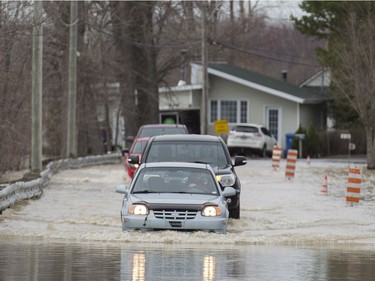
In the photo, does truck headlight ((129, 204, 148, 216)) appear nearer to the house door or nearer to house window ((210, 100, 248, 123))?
the house door

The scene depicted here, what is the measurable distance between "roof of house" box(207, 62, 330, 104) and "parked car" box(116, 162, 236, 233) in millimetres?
40455

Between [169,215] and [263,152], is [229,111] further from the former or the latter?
[169,215]

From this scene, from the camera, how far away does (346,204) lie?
26672 millimetres

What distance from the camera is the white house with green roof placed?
5972cm

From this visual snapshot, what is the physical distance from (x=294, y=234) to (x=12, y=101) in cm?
1783

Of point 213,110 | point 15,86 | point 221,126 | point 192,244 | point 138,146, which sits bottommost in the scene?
point 192,244

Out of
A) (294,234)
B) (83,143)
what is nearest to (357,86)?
(83,143)

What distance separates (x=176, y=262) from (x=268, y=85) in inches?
1831

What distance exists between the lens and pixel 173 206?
17.0 meters

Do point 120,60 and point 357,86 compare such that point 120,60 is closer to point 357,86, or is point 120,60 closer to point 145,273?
point 357,86

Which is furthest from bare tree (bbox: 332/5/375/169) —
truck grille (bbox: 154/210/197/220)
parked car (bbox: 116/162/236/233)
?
truck grille (bbox: 154/210/197/220)

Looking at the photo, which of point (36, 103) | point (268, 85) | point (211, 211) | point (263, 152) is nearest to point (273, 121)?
point (268, 85)

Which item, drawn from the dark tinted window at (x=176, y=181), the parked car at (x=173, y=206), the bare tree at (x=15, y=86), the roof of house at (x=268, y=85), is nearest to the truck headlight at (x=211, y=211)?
the parked car at (x=173, y=206)

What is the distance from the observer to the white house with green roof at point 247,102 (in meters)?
59.7
